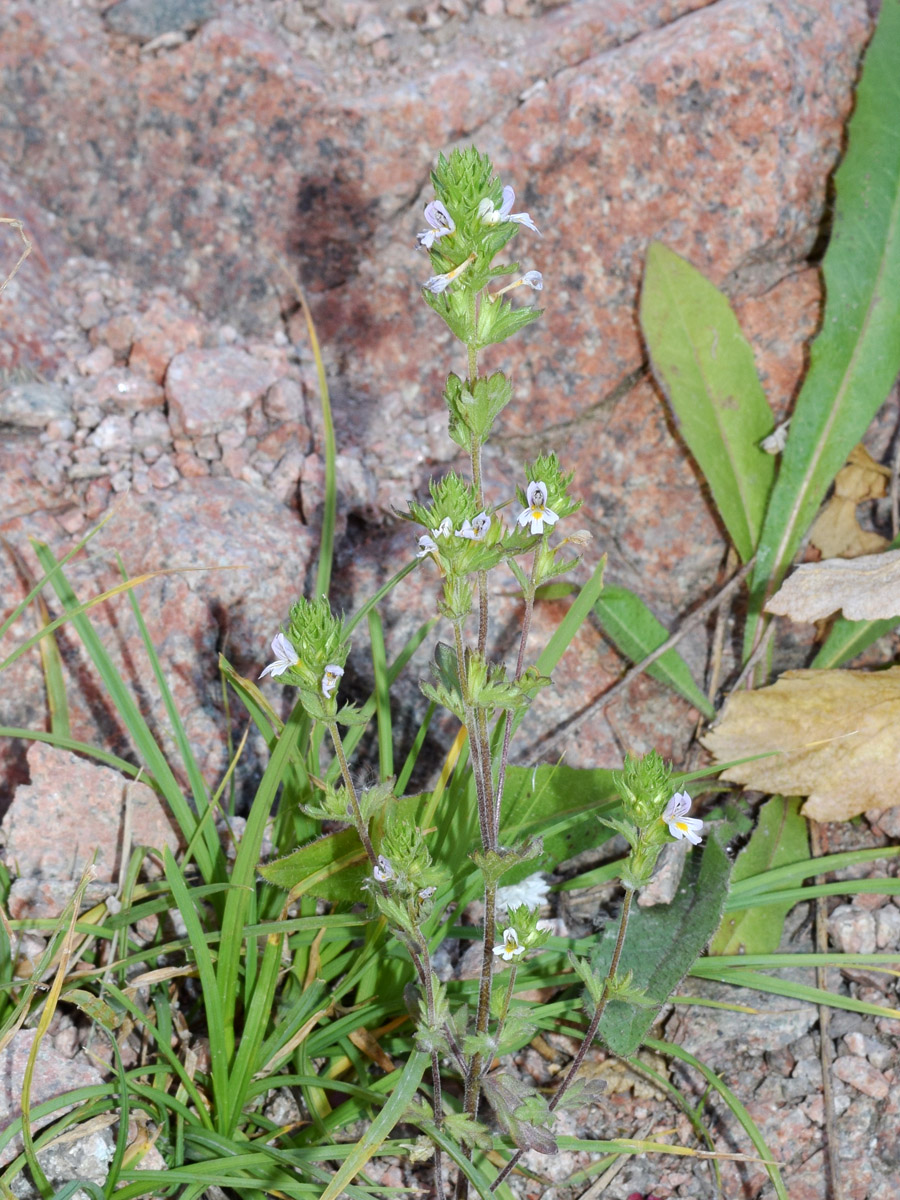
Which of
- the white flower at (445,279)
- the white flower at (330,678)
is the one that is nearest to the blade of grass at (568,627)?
the white flower at (330,678)

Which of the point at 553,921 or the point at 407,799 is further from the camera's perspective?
the point at 553,921

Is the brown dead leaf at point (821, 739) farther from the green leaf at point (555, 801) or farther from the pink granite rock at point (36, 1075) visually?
the pink granite rock at point (36, 1075)

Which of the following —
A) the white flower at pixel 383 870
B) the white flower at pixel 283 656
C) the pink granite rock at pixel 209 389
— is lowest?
the white flower at pixel 383 870

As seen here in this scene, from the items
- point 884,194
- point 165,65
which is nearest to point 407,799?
point 884,194

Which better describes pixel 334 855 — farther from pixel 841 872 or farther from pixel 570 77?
pixel 570 77

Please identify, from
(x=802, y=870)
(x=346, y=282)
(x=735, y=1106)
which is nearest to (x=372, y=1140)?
(x=735, y=1106)

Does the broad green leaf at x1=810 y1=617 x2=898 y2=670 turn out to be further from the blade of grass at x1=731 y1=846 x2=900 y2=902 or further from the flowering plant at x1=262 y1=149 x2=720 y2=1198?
the flowering plant at x1=262 y1=149 x2=720 y2=1198

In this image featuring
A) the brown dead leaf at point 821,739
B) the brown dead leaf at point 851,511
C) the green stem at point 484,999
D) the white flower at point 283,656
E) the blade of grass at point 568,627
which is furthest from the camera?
the brown dead leaf at point 851,511
